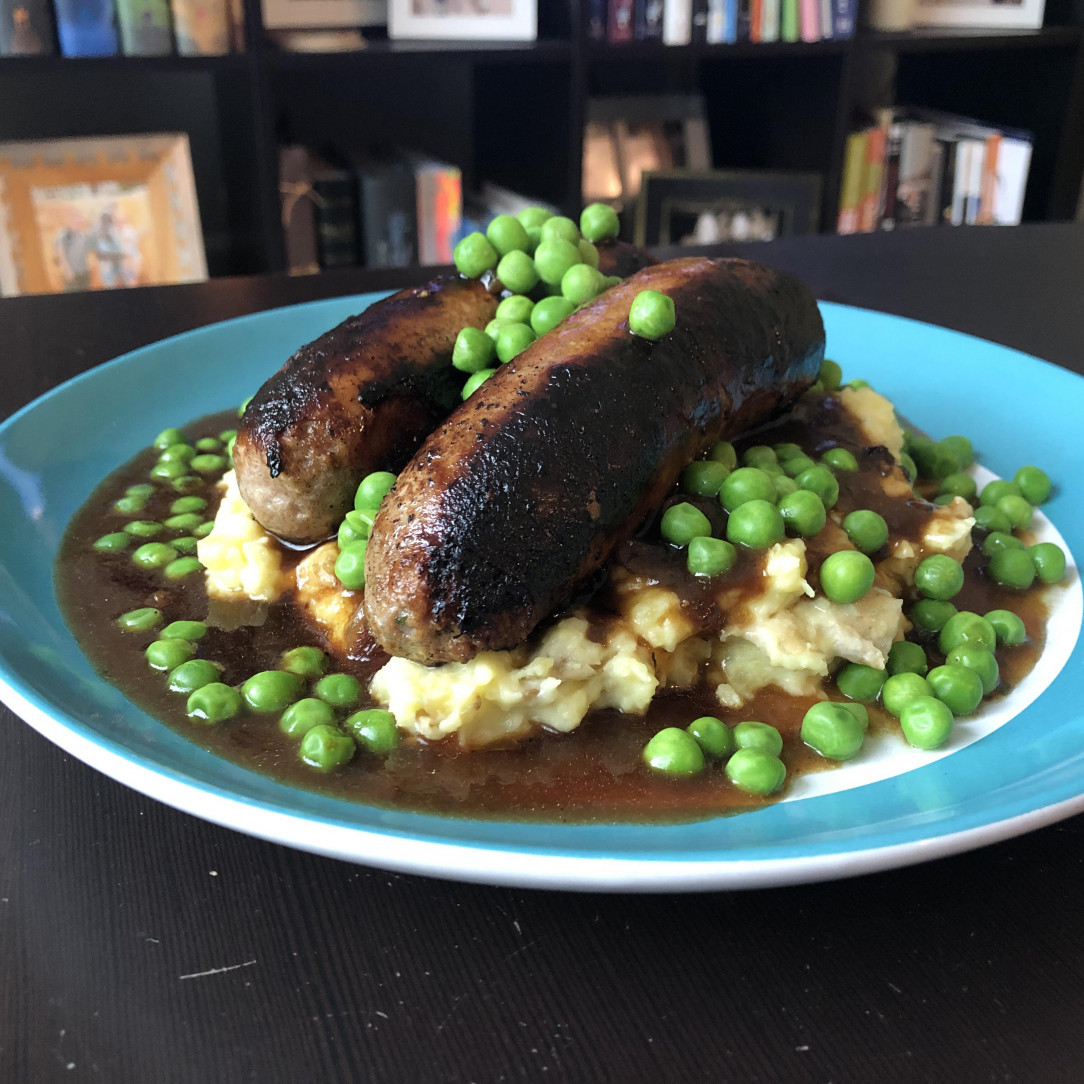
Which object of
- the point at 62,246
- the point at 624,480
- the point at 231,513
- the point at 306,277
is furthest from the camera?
the point at 62,246

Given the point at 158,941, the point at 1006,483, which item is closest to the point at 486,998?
the point at 158,941

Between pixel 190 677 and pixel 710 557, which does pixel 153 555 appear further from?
pixel 710 557

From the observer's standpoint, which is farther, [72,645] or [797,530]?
[797,530]

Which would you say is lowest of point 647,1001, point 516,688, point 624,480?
point 647,1001

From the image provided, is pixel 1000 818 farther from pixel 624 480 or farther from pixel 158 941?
pixel 158 941

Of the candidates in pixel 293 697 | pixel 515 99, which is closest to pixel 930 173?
pixel 515 99

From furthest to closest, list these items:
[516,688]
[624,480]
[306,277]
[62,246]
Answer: [62,246] → [306,277] → [624,480] → [516,688]

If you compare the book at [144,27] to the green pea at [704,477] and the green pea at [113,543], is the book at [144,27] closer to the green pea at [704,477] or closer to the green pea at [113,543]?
the green pea at [113,543]

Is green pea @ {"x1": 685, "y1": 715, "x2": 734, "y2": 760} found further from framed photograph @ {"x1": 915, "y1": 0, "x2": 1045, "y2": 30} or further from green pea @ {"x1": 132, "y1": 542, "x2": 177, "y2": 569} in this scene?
framed photograph @ {"x1": 915, "y1": 0, "x2": 1045, "y2": 30}
